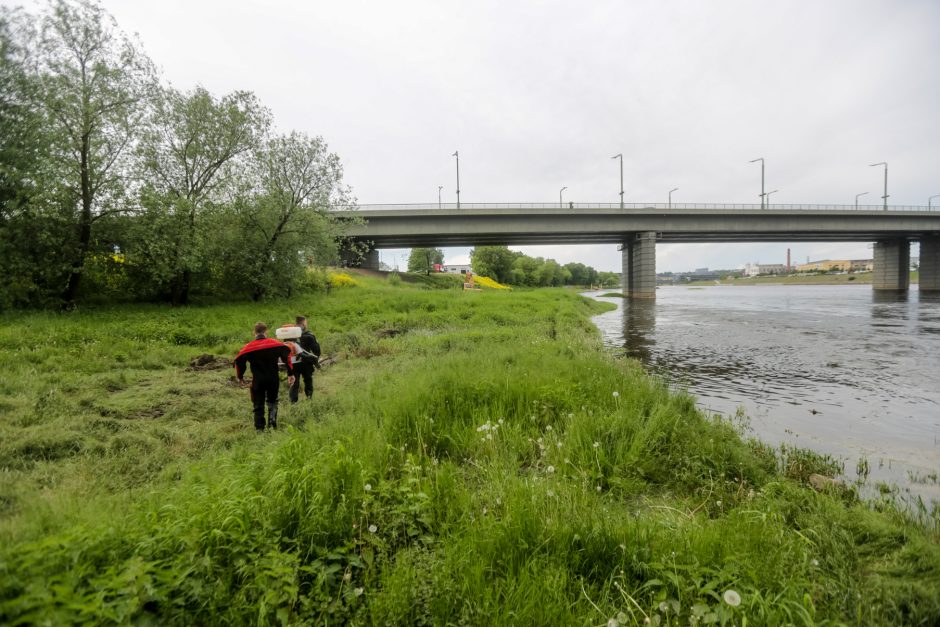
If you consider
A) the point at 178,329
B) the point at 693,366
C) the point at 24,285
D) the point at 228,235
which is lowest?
the point at 693,366

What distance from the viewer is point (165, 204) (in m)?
19.0

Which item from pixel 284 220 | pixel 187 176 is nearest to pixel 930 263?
pixel 284 220

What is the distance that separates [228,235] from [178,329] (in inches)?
344

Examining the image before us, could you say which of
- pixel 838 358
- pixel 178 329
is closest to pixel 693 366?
pixel 838 358

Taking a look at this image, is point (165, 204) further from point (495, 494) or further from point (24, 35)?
point (495, 494)

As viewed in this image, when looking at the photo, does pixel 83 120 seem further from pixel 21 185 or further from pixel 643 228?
pixel 643 228

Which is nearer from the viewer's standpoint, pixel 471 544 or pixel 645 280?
pixel 471 544

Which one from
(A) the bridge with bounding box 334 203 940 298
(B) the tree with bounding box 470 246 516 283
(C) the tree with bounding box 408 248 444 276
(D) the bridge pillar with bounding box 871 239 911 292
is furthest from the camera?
(B) the tree with bounding box 470 246 516 283

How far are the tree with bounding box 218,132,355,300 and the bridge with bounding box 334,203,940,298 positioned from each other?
40.1 ft

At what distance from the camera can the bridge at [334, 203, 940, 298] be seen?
149 ft

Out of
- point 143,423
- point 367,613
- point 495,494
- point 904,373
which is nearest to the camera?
point 367,613

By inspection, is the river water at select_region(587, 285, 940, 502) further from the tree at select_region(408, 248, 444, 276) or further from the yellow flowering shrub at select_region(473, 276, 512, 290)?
the tree at select_region(408, 248, 444, 276)

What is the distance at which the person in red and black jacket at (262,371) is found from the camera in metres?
7.20

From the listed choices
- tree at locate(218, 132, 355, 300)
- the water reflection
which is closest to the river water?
the water reflection
